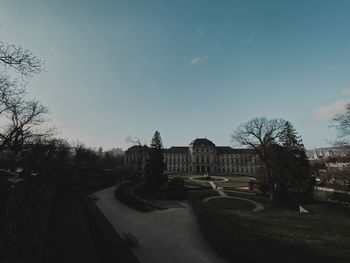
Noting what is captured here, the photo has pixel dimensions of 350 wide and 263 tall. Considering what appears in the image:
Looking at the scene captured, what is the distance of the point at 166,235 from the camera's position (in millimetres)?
9805

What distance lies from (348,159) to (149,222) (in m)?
21.4

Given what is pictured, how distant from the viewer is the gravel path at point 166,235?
24.7ft

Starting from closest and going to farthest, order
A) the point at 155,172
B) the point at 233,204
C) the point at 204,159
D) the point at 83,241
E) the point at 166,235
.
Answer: the point at 83,241
the point at 166,235
the point at 233,204
the point at 155,172
the point at 204,159

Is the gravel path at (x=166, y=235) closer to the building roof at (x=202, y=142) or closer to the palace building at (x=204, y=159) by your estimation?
the palace building at (x=204, y=159)

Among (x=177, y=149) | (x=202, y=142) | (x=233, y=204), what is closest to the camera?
(x=233, y=204)

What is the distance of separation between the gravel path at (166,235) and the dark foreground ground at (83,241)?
1.15 m

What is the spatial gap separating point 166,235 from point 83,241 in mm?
4878


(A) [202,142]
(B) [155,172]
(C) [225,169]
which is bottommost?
(C) [225,169]

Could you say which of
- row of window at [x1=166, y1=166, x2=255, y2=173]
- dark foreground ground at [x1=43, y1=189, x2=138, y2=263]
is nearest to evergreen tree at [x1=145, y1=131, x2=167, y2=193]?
dark foreground ground at [x1=43, y1=189, x2=138, y2=263]

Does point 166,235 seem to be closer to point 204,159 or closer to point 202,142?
point 204,159

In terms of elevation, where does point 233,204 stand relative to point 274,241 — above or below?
below

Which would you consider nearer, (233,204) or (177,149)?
(233,204)

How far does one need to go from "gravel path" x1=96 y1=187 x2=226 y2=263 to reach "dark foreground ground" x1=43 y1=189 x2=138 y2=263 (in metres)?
1.15

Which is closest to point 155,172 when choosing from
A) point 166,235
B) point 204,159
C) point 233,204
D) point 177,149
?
point 233,204
